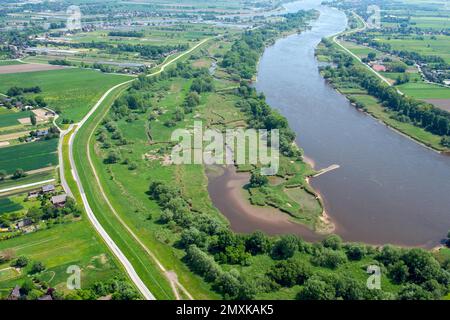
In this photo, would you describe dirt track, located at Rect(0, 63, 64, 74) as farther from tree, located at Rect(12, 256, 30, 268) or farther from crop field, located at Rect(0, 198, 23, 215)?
tree, located at Rect(12, 256, 30, 268)

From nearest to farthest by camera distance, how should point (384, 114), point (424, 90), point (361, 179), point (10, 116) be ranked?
point (361, 179) → point (10, 116) → point (384, 114) → point (424, 90)

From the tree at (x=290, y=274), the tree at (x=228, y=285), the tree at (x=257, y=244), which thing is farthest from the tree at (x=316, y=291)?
the tree at (x=257, y=244)

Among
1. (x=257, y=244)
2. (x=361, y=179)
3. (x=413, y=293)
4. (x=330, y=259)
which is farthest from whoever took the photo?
(x=361, y=179)

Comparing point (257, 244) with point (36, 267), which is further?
point (257, 244)

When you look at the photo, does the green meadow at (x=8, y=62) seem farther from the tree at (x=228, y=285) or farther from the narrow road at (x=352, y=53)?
the tree at (x=228, y=285)

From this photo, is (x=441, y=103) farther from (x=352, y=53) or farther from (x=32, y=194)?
(x=32, y=194)
